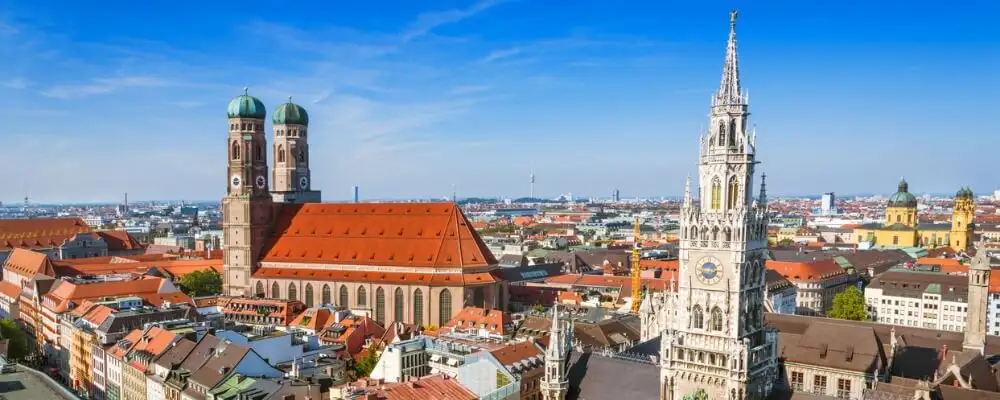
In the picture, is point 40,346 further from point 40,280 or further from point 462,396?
point 462,396

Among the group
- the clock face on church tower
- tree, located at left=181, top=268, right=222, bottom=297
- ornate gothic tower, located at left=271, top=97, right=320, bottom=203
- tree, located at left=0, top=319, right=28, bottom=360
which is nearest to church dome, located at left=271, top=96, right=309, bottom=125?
ornate gothic tower, located at left=271, top=97, right=320, bottom=203

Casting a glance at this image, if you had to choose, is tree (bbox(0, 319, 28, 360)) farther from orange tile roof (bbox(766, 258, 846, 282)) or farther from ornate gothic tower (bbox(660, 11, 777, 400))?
orange tile roof (bbox(766, 258, 846, 282))

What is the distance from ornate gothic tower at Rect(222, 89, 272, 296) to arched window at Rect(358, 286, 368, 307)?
20.5 metres

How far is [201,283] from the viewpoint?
14138 cm

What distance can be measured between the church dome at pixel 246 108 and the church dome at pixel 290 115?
601 inches

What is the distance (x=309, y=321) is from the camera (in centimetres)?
10400

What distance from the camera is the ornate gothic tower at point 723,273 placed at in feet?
155

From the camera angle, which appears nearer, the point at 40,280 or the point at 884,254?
the point at 40,280

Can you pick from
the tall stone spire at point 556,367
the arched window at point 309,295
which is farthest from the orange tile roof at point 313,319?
the tall stone spire at point 556,367

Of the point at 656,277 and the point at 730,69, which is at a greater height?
the point at 730,69

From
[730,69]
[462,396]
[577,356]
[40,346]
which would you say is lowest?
[40,346]

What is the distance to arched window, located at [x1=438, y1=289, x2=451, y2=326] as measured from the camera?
112125 mm

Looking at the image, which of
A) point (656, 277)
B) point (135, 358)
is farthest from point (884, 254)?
point (135, 358)

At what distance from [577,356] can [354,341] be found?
140 feet
